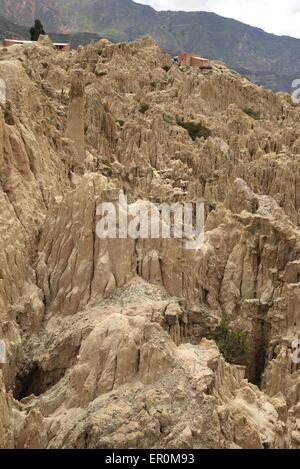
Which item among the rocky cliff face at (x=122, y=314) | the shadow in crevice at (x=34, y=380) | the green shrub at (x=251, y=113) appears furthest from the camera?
the green shrub at (x=251, y=113)

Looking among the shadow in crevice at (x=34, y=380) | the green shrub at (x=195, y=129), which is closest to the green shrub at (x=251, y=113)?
the green shrub at (x=195, y=129)

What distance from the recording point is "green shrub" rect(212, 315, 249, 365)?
16.0 meters

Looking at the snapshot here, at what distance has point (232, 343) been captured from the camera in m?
16.2

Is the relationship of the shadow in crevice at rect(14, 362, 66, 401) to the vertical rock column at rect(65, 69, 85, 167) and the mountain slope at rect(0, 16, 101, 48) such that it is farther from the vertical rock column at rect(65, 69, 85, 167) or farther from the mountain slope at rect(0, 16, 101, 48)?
the mountain slope at rect(0, 16, 101, 48)

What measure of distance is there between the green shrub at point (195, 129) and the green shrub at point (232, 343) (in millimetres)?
27565

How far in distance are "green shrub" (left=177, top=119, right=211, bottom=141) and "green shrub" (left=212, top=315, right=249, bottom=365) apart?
27565mm

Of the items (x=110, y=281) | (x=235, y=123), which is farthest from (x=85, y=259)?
(x=235, y=123)

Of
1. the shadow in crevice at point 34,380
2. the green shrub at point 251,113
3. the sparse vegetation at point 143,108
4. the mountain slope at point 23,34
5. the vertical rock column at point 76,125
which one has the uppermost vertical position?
the mountain slope at point 23,34

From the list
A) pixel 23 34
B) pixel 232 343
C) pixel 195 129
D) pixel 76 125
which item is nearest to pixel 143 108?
pixel 195 129

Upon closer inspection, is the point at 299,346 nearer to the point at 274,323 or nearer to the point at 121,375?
the point at 274,323

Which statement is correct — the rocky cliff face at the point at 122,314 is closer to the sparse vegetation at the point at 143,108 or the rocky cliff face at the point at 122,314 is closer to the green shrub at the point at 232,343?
the green shrub at the point at 232,343

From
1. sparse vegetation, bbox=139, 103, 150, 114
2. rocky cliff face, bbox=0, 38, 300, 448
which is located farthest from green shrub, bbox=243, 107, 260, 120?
rocky cliff face, bbox=0, 38, 300, 448

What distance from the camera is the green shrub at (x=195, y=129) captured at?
4319 cm

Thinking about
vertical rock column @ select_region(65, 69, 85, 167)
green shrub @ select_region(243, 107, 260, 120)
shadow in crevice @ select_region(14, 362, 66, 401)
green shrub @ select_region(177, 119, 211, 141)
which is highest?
green shrub @ select_region(243, 107, 260, 120)
